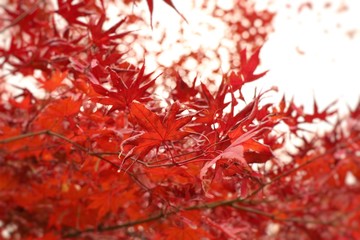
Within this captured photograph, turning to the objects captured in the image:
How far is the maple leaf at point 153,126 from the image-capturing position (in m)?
0.89

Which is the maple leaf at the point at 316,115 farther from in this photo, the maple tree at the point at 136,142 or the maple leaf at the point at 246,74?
the maple leaf at the point at 246,74

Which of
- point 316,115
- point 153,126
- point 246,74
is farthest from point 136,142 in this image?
point 316,115

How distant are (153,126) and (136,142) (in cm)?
5

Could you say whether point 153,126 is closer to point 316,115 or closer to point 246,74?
point 246,74

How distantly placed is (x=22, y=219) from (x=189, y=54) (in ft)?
4.09

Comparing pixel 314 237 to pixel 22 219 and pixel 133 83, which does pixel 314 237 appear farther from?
pixel 133 83

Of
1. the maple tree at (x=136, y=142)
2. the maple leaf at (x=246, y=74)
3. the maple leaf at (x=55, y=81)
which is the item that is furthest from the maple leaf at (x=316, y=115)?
the maple leaf at (x=55, y=81)

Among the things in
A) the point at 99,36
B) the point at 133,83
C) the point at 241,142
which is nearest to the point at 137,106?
the point at 133,83

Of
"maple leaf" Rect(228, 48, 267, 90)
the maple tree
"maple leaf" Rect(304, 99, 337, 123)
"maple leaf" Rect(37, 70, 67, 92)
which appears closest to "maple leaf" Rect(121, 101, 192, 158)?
the maple tree

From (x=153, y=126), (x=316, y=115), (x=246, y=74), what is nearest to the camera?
(x=153, y=126)

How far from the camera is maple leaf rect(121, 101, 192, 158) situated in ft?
2.93

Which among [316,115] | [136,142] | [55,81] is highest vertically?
[55,81]

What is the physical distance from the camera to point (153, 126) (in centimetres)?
91

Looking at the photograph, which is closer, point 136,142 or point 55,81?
point 136,142
